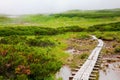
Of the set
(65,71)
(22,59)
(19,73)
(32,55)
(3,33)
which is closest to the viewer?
(19,73)

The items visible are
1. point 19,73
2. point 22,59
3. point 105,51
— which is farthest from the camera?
point 105,51

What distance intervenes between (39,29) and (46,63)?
36841 mm

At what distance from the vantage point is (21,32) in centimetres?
4959

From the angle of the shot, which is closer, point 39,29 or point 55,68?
point 55,68

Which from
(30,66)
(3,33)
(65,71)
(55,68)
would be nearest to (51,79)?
(55,68)

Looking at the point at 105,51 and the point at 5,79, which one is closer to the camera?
the point at 5,79

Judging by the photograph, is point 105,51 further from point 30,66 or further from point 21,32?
point 21,32

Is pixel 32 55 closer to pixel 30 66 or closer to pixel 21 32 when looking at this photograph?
pixel 30 66

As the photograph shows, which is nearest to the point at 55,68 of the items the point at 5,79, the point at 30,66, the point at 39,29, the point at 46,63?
the point at 46,63

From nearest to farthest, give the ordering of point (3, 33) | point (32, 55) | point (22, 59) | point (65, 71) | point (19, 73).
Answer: point (19, 73) → point (22, 59) → point (32, 55) → point (65, 71) → point (3, 33)

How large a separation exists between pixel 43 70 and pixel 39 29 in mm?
37716

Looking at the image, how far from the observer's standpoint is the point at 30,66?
47.1 ft

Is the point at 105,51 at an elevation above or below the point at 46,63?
below

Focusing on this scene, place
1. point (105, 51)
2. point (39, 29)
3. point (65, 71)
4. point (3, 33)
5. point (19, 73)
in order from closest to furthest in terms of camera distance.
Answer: point (19, 73) → point (65, 71) → point (105, 51) → point (3, 33) → point (39, 29)
